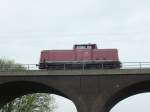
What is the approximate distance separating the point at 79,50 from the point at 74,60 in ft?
6.54

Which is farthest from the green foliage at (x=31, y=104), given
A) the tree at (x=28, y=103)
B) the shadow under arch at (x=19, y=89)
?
the shadow under arch at (x=19, y=89)

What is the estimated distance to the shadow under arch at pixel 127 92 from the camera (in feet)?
197

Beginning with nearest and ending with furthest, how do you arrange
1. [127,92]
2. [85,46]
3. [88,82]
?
[88,82] < [127,92] < [85,46]

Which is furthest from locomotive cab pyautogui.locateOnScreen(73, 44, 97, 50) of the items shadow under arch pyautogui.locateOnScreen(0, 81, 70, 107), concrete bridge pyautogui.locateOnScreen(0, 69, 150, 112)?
concrete bridge pyautogui.locateOnScreen(0, 69, 150, 112)

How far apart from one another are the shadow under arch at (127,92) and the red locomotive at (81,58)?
3.39 meters

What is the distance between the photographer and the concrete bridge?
58.8m

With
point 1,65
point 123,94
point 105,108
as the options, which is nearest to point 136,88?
point 123,94

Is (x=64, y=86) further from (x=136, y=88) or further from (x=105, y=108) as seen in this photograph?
(x=136, y=88)

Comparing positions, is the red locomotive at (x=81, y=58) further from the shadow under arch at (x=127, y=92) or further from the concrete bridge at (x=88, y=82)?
the shadow under arch at (x=127, y=92)

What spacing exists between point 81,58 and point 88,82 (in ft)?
24.2

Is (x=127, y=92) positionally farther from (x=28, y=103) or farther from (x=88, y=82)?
(x=28, y=103)

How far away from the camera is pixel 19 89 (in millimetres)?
68688

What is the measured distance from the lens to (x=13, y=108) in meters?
88.4

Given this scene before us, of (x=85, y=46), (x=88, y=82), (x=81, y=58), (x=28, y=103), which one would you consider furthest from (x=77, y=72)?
(x=28, y=103)
